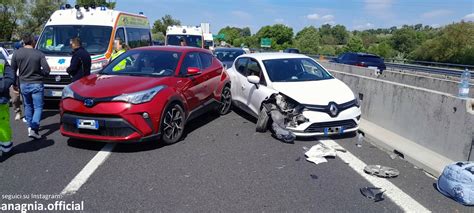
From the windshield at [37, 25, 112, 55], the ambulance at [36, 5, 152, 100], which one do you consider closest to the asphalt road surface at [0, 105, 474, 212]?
the ambulance at [36, 5, 152, 100]

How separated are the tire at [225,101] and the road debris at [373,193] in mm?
4725

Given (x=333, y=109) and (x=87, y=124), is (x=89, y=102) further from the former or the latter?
(x=333, y=109)

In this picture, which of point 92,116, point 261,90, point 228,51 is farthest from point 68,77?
point 228,51

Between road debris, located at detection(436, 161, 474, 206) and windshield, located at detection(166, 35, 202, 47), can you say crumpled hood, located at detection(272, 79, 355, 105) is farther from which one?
windshield, located at detection(166, 35, 202, 47)

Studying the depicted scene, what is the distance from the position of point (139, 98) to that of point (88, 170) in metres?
1.26

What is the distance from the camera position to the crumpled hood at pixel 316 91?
6.30 m

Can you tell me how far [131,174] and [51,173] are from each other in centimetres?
104

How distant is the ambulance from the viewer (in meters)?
8.10

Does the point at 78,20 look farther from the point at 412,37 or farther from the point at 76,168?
the point at 412,37

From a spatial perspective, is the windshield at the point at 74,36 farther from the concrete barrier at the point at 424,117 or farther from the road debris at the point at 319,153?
the concrete barrier at the point at 424,117

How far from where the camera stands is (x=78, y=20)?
9695 millimetres

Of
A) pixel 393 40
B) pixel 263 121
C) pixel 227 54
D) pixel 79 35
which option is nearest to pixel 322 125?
pixel 263 121

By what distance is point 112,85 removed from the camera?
18.4 feet

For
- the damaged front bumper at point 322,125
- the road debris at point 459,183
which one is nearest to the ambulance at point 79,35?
the damaged front bumper at point 322,125
